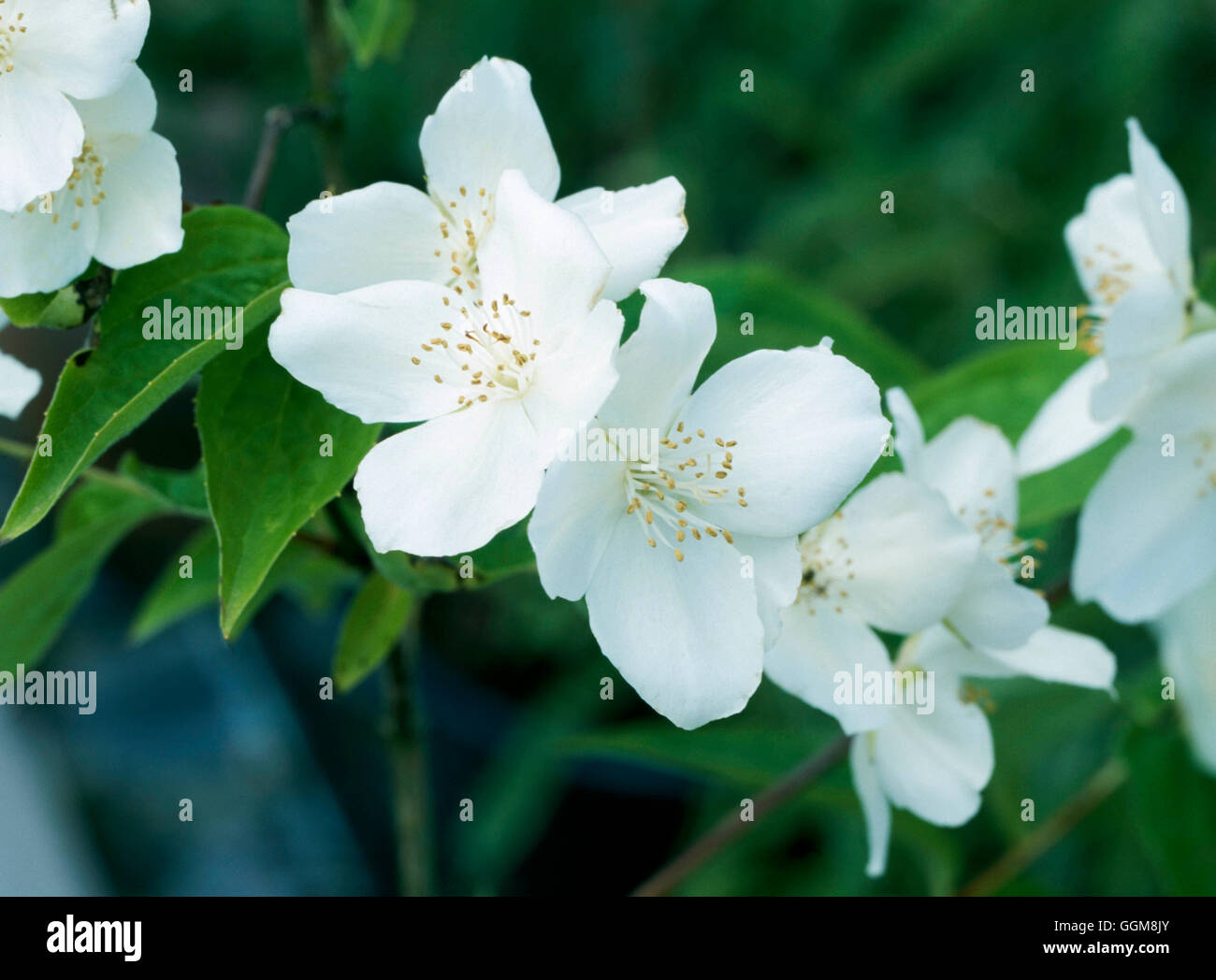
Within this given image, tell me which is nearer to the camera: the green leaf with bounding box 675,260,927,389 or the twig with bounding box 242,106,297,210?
the twig with bounding box 242,106,297,210

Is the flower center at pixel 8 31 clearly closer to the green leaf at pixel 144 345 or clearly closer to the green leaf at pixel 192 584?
the green leaf at pixel 144 345

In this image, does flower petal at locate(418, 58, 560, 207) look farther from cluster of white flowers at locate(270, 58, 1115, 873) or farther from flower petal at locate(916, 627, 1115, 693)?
flower petal at locate(916, 627, 1115, 693)

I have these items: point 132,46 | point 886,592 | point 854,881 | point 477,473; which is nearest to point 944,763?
point 886,592

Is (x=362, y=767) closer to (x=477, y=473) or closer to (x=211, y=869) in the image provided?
(x=211, y=869)

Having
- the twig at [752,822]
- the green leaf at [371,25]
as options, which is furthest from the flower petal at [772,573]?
the green leaf at [371,25]

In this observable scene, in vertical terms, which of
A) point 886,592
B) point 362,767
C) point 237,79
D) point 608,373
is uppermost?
point 237,79

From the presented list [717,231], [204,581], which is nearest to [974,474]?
[204,581]

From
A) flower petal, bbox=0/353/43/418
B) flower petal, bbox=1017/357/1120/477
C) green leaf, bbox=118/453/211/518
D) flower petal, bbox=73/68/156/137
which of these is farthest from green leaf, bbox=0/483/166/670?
flower petal, bbox=1017/357/1120/477
